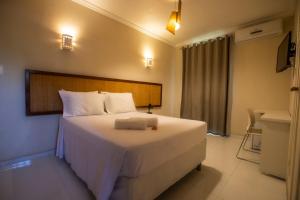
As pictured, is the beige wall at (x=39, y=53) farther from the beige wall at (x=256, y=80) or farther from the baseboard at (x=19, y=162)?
the beige wall at (x=256, y=80)

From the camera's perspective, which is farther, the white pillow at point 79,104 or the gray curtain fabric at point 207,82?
the gray curtain fabric at point 207,82

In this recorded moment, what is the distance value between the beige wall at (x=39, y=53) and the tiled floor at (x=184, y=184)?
400mm

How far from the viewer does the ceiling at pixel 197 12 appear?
257 cm

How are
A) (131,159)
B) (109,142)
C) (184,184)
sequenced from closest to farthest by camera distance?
(131,159), (109,142), (184,184)

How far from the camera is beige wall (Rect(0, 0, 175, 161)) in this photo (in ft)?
6.36

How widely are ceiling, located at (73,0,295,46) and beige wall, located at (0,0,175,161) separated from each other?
0.30m

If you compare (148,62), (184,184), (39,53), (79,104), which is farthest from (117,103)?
(184,184)

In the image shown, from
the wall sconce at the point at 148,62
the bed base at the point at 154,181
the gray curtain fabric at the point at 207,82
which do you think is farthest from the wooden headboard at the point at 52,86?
the gray curtain fabric at the point at 207,82

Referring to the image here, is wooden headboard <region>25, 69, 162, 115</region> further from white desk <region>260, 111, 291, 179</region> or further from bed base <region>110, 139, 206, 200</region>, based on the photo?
white desk <region>260, 111, 291, 179</region>

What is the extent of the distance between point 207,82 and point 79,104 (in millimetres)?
3127

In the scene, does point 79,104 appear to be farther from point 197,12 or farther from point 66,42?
point 197,12

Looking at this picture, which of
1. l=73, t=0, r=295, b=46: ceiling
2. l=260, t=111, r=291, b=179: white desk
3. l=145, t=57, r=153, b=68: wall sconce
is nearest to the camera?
l=260, t=111, r=291, b=179: white desk

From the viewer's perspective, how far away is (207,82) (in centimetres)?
389

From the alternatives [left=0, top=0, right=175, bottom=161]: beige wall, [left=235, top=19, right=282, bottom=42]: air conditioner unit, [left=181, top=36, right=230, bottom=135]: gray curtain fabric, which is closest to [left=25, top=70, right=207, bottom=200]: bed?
[left=0, top=0, right=175, bottom=161]: beige wall
